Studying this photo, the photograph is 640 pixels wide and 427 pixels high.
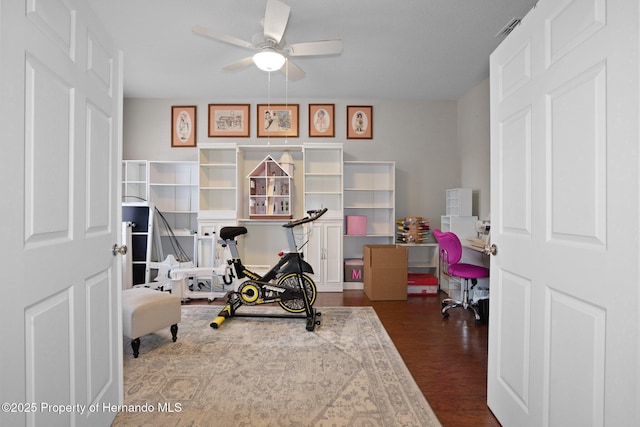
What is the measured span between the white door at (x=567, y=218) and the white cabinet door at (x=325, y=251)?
9.94 ft

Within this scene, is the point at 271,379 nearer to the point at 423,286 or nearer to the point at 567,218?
the point at 567,218

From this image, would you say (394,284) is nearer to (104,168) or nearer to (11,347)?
(104,168)

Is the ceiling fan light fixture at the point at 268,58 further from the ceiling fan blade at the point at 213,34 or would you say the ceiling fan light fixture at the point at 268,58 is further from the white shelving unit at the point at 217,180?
the white shelving unit at the point at 217,180

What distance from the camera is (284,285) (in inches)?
138

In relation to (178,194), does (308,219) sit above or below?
below

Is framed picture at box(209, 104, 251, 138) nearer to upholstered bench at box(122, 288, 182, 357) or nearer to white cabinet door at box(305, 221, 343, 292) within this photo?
white cabinet door at box(305, 221, 343, 292)

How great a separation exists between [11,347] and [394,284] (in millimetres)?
3985

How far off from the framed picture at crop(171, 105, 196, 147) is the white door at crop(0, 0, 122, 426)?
362cm

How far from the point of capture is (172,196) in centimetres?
519

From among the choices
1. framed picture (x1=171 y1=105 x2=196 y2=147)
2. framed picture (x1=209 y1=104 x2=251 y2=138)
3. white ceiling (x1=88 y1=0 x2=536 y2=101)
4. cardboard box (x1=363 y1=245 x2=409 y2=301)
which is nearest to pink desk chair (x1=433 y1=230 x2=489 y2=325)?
cardboard box (x1=363 y1=245 x2=409 y2=301)

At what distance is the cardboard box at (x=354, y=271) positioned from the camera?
5004 mm

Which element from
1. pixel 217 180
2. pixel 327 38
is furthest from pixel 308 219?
pixel 217 180

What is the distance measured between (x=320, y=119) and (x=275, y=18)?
2.76 meters

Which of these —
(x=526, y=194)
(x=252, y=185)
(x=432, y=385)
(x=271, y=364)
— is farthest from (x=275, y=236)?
(x=526, y=194)
